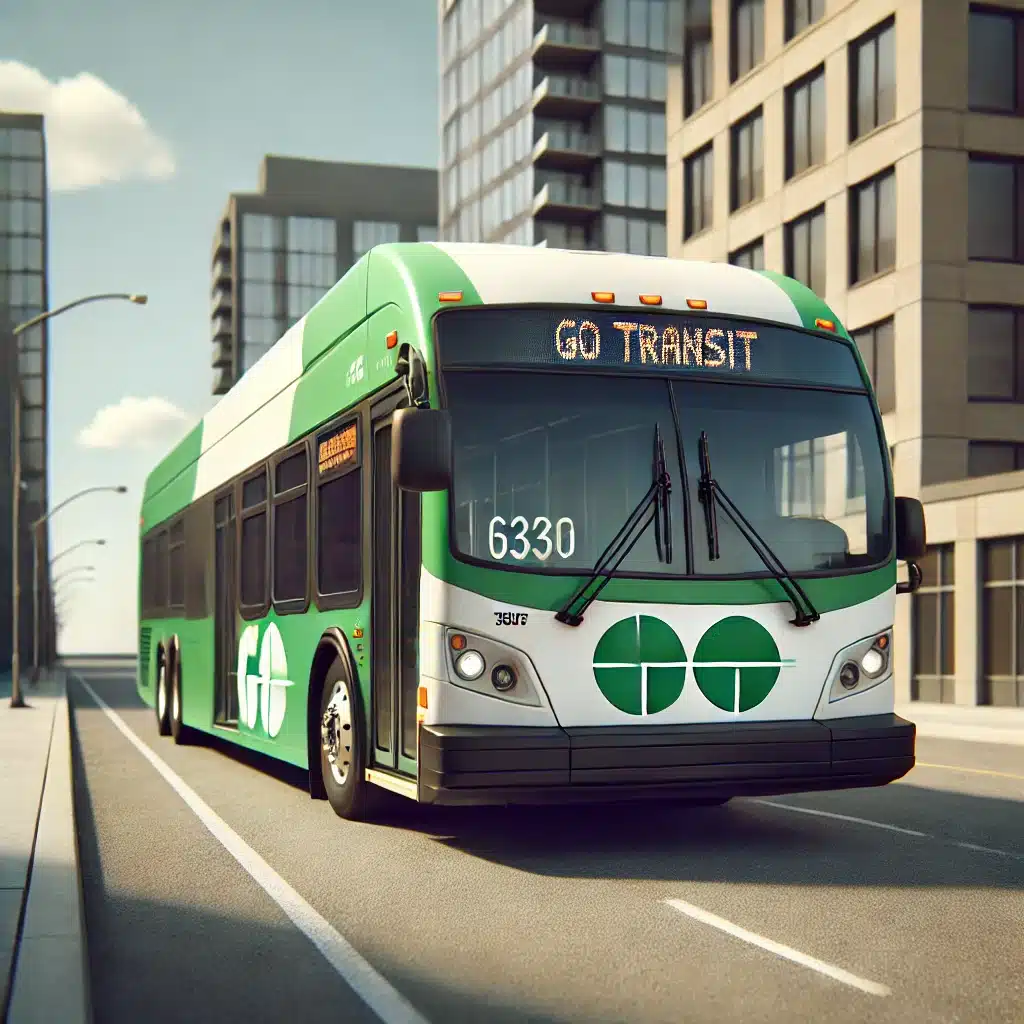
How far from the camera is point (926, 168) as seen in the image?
34406 mm

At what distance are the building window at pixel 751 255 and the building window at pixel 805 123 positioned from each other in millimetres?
2237

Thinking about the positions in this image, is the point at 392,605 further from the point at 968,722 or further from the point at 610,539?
the point at 968,722

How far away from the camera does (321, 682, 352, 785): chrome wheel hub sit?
1012cm

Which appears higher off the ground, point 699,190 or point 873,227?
point 699,190

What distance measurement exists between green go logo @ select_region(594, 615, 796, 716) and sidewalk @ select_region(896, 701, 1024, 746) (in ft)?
42.0

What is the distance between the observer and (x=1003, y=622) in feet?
106

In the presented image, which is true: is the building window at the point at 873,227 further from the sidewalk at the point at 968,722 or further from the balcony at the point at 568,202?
the balcony at the point at 568,202

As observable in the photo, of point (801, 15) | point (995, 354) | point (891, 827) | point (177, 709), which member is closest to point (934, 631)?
point (995, 354)

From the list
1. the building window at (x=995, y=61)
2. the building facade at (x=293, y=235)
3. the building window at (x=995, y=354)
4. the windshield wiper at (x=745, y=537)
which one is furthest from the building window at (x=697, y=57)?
the building facade at (x=293, y=235)

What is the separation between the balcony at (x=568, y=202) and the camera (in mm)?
70375

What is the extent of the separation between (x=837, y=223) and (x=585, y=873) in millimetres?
31542

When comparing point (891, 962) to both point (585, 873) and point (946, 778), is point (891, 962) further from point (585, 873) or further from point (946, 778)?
point (946, 778)

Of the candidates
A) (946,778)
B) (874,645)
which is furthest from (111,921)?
(946,778)

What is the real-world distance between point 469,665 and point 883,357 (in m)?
29.2
